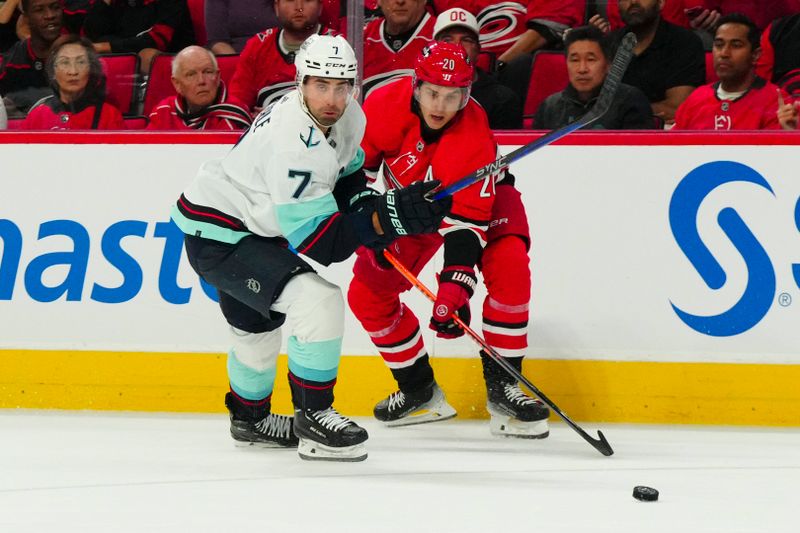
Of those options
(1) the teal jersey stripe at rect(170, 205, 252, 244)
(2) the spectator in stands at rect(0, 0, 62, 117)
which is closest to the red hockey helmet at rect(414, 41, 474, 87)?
(1) the teal jersey stripe at rect(170, 205, 252, 244)

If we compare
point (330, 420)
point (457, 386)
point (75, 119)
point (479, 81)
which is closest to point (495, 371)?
point (457, 386)

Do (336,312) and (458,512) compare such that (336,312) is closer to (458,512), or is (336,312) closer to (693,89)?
(458,512)

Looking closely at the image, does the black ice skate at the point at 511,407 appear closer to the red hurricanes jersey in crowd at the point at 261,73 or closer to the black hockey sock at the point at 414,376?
the black hockey sock at the point at 414,376

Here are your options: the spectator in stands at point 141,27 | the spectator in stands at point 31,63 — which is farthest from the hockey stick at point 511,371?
the spectator in stands at point 31,63

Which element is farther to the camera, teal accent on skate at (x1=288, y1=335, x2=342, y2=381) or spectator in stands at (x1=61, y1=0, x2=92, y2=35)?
spectator in stands at (x1=61, y1=0, x2=92, y2=35)

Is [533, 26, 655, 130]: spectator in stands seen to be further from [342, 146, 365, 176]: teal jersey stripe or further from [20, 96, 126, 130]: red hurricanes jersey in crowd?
[20, 96, 126, 130]: red hurricanes jersey in crowd

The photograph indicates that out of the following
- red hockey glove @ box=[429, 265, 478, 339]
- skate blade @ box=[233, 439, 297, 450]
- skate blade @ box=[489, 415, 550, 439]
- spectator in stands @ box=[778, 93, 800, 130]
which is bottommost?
skate blade @ box=[233, 439, 297, 450]

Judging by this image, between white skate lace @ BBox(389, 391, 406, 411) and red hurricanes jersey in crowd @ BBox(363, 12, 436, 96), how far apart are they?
3.39ft

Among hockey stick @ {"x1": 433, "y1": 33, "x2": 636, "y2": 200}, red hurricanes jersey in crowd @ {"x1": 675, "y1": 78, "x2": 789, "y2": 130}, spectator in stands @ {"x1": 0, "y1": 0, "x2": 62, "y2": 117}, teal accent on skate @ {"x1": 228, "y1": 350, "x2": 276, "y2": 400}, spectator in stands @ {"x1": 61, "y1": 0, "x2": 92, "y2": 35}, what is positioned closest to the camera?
hockey stick @ {"x1": 433, "y1": 33, "x2": 636, "y2": 200}

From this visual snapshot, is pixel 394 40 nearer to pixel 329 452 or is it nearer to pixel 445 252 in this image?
pixel 445 252

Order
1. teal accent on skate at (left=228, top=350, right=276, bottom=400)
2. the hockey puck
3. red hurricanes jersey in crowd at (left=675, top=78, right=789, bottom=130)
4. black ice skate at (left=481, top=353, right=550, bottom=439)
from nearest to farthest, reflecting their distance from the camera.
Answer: the hockey puck → teal accent on skate at (left=228, top=350, right=276, bottom=400) → black ice skate at (left=481, top=353, right=550, bottom=439) → red hurricanes jersey in crowd at (left=675, top=78, right=789, bottom=130)

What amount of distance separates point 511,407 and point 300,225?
0.99 metres

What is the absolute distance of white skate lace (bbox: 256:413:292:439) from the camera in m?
3.52

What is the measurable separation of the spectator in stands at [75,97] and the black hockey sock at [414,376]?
133 centimetres
